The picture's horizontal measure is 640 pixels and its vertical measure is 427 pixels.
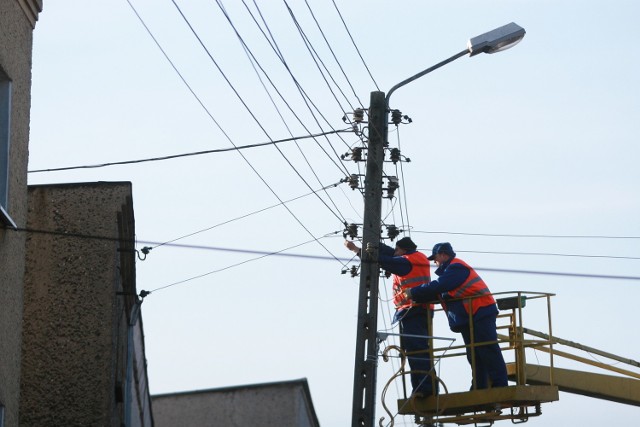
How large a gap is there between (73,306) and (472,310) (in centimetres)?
415

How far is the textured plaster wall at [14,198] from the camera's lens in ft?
35.2

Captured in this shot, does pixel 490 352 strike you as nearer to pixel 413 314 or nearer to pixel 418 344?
pixel 418 344

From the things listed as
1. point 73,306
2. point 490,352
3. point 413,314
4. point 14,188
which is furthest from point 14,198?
point 490,352

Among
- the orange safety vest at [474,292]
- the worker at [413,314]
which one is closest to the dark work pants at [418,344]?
the worker at [413,314]

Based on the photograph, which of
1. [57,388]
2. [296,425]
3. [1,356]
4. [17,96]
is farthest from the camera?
[296,425]

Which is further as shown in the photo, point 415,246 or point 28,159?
point 415,246

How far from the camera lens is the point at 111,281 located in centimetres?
1385

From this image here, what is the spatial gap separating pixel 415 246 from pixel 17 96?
5761 millimetres

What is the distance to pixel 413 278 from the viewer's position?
49.5 ft

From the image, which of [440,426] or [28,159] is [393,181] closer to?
[440,426]

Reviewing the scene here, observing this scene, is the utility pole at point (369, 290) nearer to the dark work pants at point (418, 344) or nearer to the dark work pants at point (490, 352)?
the dark work pants at point (418, 344)

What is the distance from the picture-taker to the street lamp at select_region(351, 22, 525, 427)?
15359mm

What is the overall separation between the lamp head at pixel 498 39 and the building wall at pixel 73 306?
4530 millimetres

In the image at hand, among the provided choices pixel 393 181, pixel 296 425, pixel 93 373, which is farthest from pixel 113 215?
pixel 296 425
